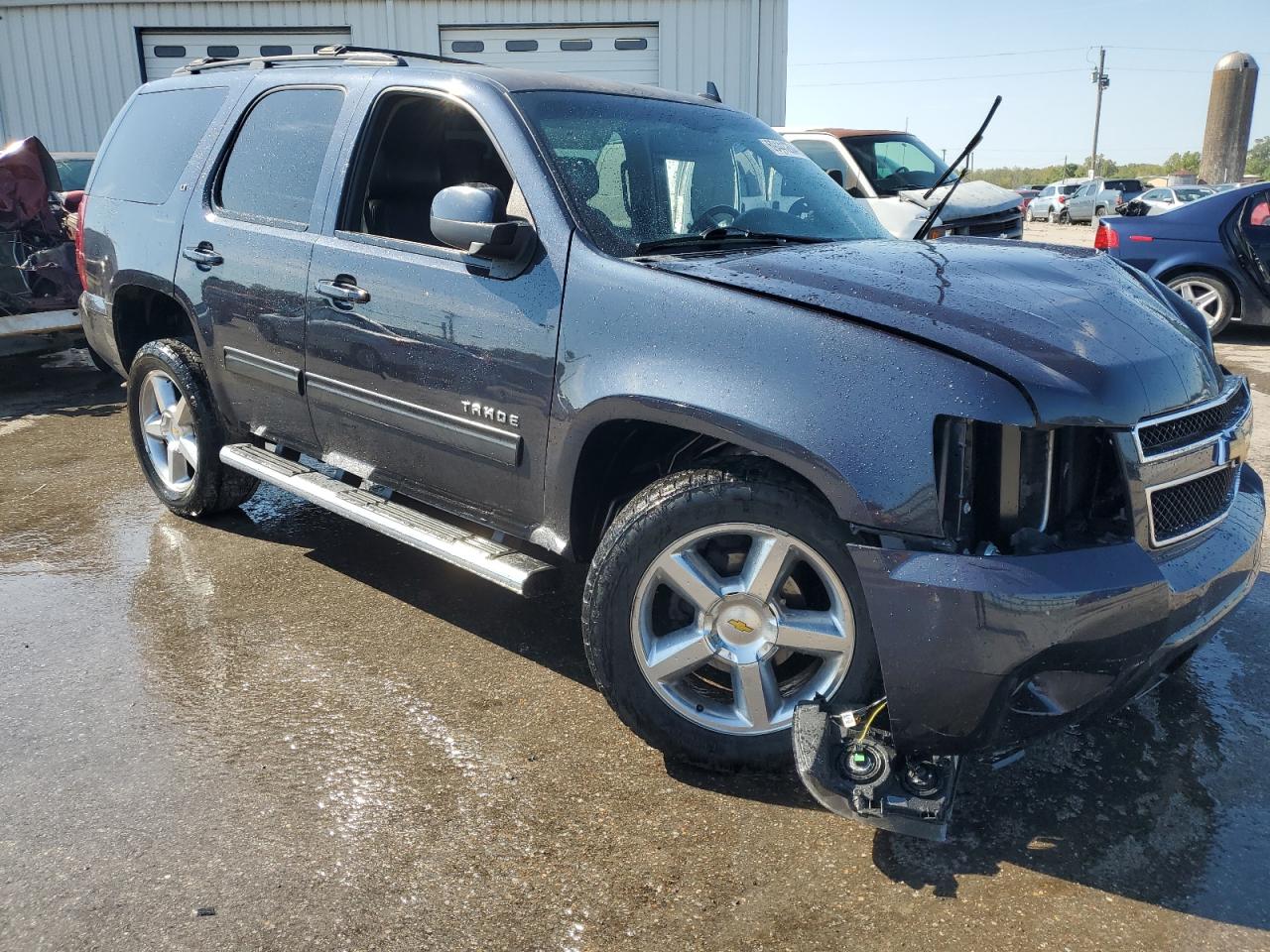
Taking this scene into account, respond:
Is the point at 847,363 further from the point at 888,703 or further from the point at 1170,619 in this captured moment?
the point at 1170,619

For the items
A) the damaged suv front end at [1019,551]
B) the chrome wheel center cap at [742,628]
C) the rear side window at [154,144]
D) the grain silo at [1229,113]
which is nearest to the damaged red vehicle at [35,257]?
the rear side window at [154,144]

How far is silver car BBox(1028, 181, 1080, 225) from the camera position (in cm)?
4122

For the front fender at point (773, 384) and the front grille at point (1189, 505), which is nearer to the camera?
the front fender at point (773, 384)

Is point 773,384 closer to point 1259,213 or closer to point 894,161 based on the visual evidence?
point 1259,213

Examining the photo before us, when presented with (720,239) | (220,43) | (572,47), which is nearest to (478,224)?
(720,239)

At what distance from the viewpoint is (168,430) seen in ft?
15.5

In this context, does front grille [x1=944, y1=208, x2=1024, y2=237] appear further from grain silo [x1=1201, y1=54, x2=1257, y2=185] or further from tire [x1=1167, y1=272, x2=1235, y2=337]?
grain silo [x1=1201, y1=54, x2=1257, y2=185]

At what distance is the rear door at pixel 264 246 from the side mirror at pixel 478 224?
3.02 ft

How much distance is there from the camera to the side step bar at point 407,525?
2951 mm

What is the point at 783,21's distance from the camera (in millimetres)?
13648

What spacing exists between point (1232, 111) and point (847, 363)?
27565 millimetres

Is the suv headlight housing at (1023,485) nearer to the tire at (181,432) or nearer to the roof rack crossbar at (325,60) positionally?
the roof rack crossbar at (325,60)

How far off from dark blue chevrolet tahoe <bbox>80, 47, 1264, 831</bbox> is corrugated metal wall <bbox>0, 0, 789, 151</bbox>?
35.2 ft

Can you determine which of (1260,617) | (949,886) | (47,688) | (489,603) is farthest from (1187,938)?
(47,688)
